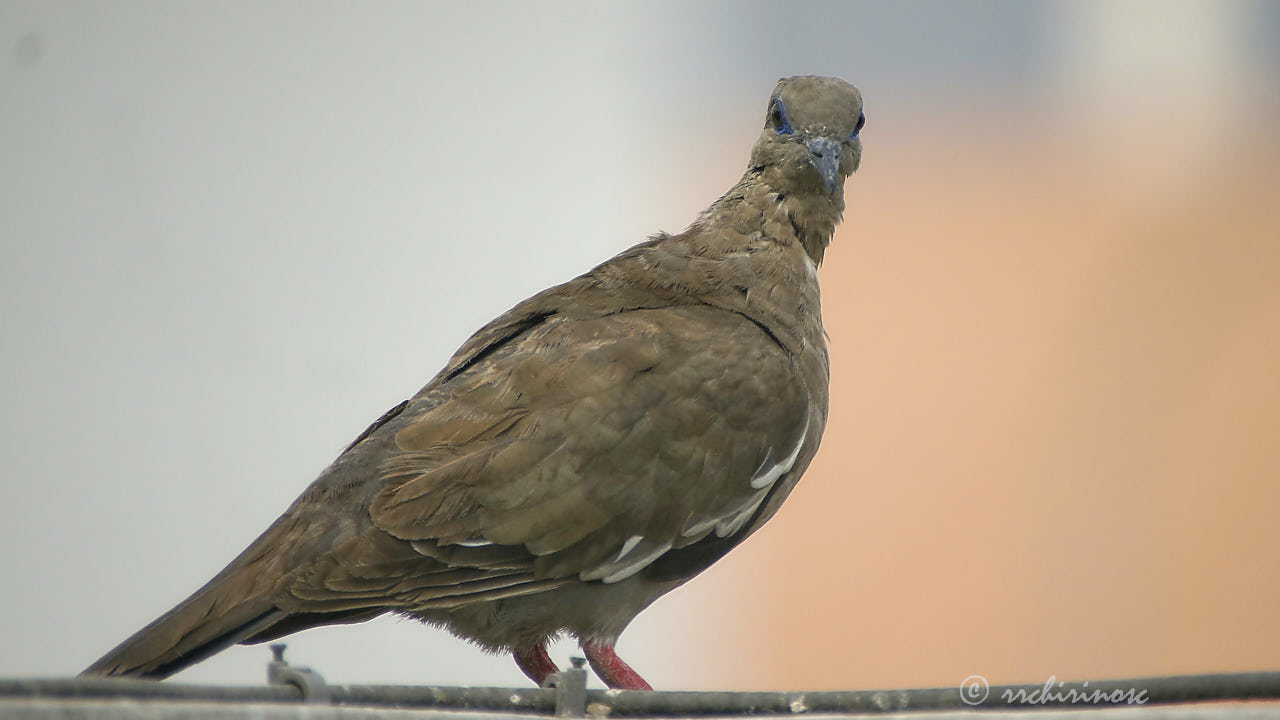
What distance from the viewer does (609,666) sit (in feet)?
9.40

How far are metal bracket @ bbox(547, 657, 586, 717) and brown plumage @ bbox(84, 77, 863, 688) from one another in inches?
36.5

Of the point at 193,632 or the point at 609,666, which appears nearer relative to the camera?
the point at 193,632

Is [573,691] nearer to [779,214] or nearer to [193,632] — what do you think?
[193,632]

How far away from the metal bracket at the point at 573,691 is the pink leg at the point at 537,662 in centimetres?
125

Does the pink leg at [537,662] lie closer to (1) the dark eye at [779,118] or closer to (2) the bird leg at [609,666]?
(2) the bird leg at [609,666]

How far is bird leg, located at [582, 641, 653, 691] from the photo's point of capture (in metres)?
2.86

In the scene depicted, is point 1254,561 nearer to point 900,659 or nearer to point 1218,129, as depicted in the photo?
point 900,659

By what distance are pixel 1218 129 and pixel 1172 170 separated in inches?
38.5

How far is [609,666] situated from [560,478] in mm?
491

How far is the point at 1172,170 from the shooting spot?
1135cm

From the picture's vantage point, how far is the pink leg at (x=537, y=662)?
9.59 feet

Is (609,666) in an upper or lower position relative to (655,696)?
lower

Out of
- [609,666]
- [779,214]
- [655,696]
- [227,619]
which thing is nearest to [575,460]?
[609,666]

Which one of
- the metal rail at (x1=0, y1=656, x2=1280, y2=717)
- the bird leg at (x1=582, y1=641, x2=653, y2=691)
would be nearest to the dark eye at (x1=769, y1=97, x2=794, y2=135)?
the bird leg at (x1=582, y1=641, x2=653, y2=691)
